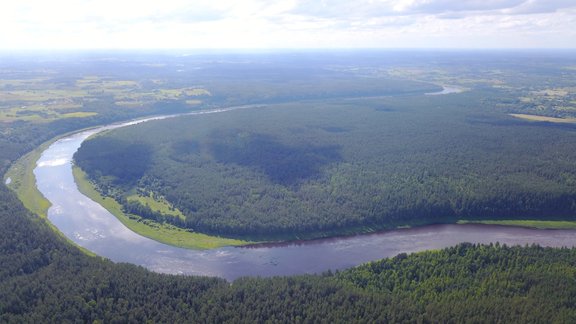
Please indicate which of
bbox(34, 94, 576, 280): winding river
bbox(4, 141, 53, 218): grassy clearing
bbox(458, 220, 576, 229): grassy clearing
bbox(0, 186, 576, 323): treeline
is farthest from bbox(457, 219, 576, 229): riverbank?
bbox(4, 141, 53, 218): grassy clearing

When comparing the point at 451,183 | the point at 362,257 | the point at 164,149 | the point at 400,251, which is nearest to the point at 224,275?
the point at 362,257

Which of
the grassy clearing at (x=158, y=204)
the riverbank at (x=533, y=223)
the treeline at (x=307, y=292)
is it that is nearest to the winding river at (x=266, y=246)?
the riverbank at (x=533, y=223)

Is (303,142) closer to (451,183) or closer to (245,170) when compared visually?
(245,170)

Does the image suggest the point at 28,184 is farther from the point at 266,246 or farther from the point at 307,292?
the point at 307,292

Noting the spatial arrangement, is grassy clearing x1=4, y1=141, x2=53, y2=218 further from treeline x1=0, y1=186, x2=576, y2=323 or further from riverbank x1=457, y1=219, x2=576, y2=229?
riverbank x1=457, y1=219, x2=576, y2=229

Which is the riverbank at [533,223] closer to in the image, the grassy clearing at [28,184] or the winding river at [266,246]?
the winding river at [266,246]

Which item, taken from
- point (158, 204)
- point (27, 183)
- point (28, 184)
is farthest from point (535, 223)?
point (27, 183)
